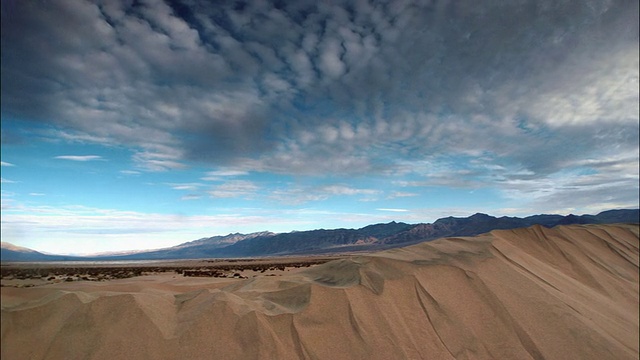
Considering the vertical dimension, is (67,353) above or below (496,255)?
below

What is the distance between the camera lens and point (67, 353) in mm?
4402

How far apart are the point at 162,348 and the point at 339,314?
9.64 ft

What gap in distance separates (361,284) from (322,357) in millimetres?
1875

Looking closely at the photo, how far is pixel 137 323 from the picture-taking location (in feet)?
16.1

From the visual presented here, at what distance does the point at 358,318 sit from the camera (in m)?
5.63

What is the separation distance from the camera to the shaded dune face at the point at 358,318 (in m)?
4.65

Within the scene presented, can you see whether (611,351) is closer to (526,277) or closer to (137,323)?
(526,277)

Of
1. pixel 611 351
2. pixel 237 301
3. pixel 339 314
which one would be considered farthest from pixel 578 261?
pixel 237 301

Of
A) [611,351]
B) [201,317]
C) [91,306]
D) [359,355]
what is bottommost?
[611,351]

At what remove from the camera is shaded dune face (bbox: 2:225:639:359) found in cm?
465

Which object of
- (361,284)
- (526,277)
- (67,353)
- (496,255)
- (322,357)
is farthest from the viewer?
(496,255)

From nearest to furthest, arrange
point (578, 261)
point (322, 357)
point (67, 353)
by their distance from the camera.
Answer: point (67, 353) < point (322, 357) < point (578, 261)

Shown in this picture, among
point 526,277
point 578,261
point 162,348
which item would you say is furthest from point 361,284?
point 578,261

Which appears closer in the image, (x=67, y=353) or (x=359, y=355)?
(x=67, y=353)
